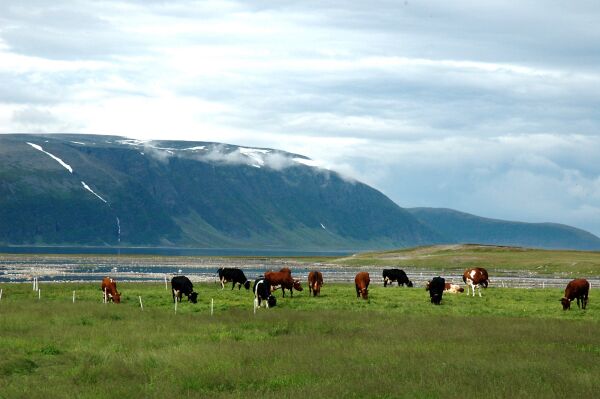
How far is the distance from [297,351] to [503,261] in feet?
342

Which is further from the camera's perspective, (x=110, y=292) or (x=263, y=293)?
(x=110, y=292)

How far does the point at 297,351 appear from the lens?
27188 mm

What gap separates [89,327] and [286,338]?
348 inches

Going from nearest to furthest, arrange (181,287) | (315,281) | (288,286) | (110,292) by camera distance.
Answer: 1. (181,287)
2. (110,292)
3. (288,286)
4. (315,281)

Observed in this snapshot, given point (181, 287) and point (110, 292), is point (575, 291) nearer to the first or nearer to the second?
point (181, 287)

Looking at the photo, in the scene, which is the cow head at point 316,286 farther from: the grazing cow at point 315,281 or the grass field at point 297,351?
the grass field at point 297,351

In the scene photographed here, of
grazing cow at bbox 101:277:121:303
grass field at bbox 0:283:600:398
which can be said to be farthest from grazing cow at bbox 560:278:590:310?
grazing cow at bbox 101:277:121:303

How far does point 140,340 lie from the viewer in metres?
29.9

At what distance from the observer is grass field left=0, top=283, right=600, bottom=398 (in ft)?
69.9

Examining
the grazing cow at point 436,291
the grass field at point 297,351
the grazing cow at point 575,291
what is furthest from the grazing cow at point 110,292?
the grazing cow at point 575,291

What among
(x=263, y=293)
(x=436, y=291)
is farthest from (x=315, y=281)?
(x=263, y=293)

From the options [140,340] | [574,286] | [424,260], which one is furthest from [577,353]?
[424,260]

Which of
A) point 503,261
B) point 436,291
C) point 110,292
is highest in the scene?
point 503,261

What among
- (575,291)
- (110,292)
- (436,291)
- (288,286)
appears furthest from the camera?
(288,286)
